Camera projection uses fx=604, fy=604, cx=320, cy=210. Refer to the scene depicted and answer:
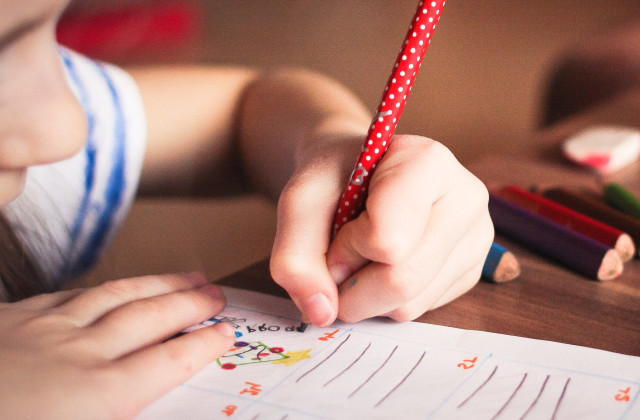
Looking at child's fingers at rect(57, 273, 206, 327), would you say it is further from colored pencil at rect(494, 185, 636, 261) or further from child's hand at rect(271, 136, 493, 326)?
colored pencil at rect(494, 185, 636, 261)

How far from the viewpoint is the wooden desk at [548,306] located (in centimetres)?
29

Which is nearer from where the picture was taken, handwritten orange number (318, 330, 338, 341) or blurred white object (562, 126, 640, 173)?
handwritten orange number (318, 330, 338, 341)

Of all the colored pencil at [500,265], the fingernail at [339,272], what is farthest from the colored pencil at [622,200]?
the fingernail at [339,272]

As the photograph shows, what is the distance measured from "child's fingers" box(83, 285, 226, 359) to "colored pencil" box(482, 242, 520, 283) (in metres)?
0.15

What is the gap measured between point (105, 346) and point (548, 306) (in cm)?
22

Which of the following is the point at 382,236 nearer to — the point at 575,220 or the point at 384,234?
the point at 384,234

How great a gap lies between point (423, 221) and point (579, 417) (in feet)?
0.32

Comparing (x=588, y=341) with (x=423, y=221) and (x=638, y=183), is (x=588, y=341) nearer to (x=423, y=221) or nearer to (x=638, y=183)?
(x=423, y=221)

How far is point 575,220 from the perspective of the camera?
37cm

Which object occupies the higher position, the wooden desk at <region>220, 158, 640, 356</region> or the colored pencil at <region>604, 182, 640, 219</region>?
the colored pencil at <region>604, 182, 640, 219</region>

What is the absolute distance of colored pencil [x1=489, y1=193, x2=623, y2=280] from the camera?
0.34m

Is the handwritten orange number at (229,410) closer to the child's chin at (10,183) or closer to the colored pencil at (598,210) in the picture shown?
the child's chin at (10,183)

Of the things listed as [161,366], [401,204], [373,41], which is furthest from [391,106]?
[373,41]

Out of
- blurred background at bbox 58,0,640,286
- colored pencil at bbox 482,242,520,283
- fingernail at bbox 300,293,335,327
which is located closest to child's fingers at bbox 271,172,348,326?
fingernail at bbox 300,293,335,327
